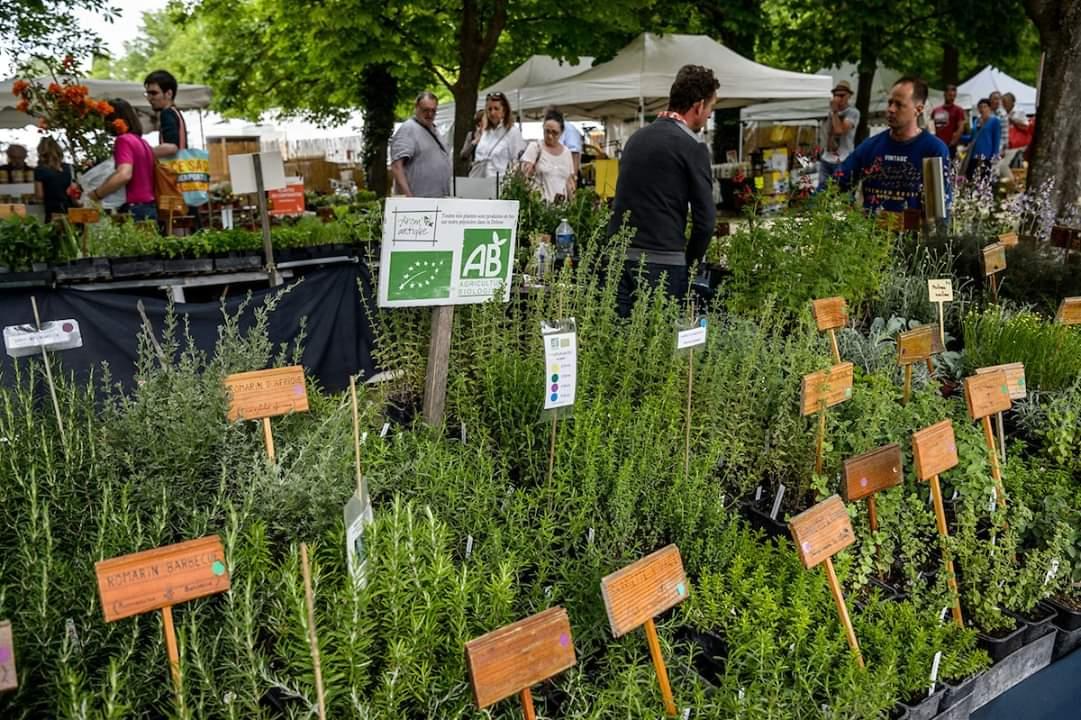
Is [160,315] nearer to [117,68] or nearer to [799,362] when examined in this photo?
[799,362]

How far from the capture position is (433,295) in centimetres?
286

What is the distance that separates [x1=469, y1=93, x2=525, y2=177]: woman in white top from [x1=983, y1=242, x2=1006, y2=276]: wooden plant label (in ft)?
13.0

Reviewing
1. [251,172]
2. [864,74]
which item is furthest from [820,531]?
[864,74]

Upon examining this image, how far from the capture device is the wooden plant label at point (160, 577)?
1417mm

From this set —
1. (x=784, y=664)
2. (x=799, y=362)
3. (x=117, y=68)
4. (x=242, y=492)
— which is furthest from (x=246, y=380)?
(x=117, y=68)

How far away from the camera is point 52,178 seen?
8414mm

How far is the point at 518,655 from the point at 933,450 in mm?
1511

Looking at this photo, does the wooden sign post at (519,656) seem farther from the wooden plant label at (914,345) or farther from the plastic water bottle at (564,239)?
the plastic water bottle at (564,239)

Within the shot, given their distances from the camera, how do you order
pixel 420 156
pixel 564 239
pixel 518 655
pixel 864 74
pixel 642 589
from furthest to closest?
pixel 864 74
pixel 420 156
pixel 564 239
pixel 642 589
pixel 518 655

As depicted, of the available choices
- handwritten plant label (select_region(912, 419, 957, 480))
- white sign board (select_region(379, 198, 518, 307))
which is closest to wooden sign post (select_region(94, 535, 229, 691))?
white sign board (select_region(379, 198, 518, 307))

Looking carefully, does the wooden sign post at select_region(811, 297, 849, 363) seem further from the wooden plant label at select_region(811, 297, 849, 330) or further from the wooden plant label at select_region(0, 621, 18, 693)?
the wooden plant label at select_region(0, 621, 18, 693)

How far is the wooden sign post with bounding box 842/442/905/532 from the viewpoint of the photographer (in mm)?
2253

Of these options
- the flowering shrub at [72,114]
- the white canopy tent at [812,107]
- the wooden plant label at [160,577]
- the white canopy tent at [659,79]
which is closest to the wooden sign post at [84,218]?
the flowering shrub at [72,114]

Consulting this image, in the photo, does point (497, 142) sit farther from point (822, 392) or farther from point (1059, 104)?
point (822, 392)
